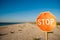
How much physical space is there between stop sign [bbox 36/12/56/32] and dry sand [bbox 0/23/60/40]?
10 centimetres

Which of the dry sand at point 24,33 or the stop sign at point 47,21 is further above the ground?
the stop sign at point 47,21

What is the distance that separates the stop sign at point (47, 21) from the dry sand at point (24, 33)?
98 millimetres

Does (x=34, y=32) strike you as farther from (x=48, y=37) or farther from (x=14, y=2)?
(x=14, y=2)

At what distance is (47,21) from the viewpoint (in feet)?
7.34

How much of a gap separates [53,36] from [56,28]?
0.14 m

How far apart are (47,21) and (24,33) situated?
1.39 ft

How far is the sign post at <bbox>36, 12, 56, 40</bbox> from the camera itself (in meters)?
2.23

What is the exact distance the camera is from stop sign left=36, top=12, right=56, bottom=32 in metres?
2.23

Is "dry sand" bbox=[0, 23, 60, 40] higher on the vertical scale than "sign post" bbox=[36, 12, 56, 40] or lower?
lower

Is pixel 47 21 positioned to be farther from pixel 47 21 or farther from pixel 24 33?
pixel 24 33

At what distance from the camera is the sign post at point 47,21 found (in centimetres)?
223

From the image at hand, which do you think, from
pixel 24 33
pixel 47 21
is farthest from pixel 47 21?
pixel 24 33

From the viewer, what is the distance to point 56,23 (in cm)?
229

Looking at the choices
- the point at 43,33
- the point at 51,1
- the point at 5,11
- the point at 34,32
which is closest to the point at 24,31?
the point at 34,32
